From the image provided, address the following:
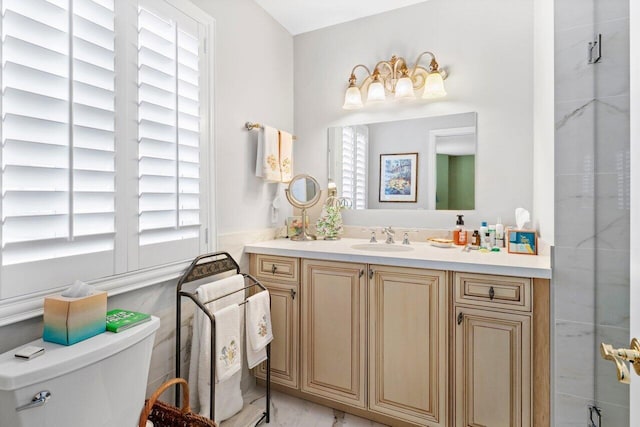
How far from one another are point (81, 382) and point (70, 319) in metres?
0.19

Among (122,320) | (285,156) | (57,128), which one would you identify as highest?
(285,156)

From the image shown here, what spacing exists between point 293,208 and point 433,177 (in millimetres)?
1094

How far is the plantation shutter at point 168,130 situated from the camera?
149 centimetres

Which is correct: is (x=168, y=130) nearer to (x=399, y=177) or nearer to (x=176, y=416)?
(x=176, y=416)

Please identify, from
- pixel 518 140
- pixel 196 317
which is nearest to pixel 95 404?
pixel 196 317

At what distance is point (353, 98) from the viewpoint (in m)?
2.46

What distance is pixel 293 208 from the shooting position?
108 inches

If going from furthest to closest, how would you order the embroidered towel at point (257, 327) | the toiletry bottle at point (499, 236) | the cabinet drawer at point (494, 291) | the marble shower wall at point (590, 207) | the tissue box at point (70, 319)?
1. the toiletry bottle at point (499, 236)
2. the embroidered towel at point (257, 327)
3. the cabinet drawer at point (494, 291)
4. the marble shower wall at point (590, 207)
5. the tissue box at point (70, 319)

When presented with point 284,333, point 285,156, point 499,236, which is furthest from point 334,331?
point 285,156

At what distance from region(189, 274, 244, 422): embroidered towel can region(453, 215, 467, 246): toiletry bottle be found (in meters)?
1.37

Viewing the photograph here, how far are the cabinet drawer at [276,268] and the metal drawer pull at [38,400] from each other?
1.27 meters

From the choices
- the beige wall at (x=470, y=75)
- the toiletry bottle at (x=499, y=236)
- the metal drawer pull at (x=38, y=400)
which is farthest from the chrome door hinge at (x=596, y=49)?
the metal drawer pull at (x=38, y=400)

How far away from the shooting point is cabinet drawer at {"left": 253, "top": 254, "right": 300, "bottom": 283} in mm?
2041

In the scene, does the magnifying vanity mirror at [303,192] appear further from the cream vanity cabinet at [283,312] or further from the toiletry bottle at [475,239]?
the toiletry bottle at [475,239]
